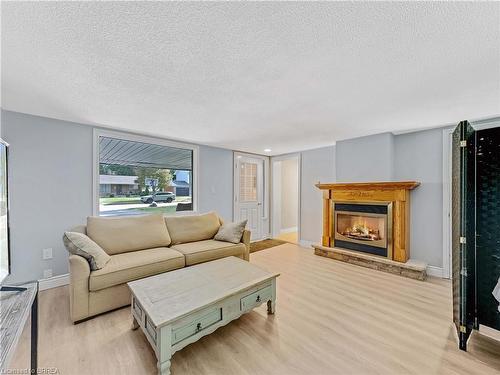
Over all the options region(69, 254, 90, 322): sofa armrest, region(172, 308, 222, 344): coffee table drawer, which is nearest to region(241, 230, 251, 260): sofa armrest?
region(172, 308, 222, 344): coffee table drawer

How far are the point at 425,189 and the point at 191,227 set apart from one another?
3.62 meters

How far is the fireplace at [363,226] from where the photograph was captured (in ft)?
11.3

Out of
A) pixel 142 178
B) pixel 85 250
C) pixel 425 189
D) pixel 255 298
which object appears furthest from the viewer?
pixel 142 178

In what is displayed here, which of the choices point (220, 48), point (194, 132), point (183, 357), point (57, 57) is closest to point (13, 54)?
point (57, 57)

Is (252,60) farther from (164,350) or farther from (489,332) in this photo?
(489,332)

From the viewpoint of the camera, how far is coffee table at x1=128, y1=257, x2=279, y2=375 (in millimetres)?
1493

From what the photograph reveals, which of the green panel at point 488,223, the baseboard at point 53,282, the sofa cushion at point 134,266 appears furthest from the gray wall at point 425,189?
the baseboard at point 53,282

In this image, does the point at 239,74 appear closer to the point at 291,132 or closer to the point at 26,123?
the point at 291,132

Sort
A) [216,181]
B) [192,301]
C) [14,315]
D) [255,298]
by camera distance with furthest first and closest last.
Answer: [216,181] < [255,298] < [192,301] < [14,315]

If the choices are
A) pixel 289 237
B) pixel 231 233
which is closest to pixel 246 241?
pixel 231 233

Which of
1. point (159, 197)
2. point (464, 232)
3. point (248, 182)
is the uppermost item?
point (248, 182)

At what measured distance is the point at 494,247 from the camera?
1839 millimetres

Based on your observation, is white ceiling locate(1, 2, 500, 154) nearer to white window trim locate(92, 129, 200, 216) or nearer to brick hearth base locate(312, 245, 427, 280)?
white window trim locate(92, 129, 200, 216)

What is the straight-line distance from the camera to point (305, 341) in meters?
1.82
